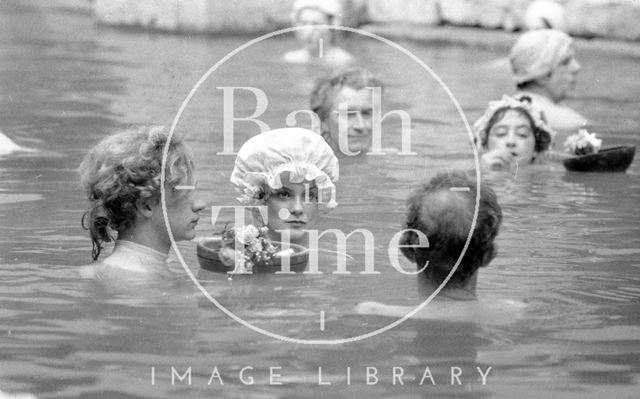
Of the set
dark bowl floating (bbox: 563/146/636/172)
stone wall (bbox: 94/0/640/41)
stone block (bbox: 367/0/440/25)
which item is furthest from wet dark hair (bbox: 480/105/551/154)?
stone block (bbox: 367/0/440/25)

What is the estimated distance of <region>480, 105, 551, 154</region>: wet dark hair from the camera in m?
9.66

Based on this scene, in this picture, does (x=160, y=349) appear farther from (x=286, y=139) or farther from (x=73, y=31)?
(x=73, y=31)

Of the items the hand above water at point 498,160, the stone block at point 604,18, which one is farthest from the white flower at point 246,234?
the stone block at point 604,18

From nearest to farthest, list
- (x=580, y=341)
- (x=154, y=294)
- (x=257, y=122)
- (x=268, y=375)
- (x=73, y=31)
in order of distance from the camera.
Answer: (x=268, y=375) < (x=580, y=341) < (x=154, y=294) < (x=257, y=122) < (x=73, y=31)

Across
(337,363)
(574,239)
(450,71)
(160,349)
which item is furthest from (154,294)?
(450,71)

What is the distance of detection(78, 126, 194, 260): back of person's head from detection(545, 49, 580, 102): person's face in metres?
5.76

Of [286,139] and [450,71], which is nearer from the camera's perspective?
[286,139]

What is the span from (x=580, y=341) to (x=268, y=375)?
1.23m

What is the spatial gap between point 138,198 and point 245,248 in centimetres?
48

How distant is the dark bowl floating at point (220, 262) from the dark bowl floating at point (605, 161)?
136 inches

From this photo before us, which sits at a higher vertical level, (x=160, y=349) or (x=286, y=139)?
(x=286, y=139)

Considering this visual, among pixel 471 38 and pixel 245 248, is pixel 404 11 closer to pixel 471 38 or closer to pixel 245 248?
pixel 471 38

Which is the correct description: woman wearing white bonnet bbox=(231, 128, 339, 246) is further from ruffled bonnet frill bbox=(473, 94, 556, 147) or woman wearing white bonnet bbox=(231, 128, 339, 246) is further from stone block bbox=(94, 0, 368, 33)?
stone block bbox=(94, 0, 368, 33)

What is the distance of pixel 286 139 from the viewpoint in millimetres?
6316
